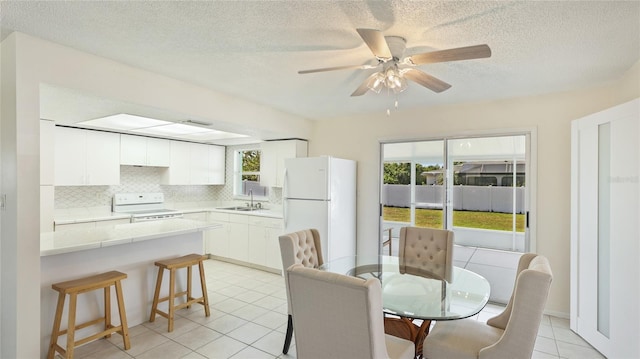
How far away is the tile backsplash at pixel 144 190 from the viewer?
4.48m

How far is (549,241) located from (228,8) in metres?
3.73

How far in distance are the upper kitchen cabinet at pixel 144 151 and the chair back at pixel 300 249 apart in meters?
3.46


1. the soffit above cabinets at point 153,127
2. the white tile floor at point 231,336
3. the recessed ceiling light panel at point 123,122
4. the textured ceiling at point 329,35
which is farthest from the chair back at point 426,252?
the recessed ceiling light panel at point 123,122

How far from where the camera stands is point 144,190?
5316mm

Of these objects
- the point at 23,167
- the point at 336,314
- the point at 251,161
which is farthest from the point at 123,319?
the point at 251,161

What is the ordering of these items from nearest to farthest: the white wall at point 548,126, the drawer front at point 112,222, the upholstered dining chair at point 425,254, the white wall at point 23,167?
the white wall at point 23,167 → the upholstered dining chair at point 425,254 → the white wall at point 548,126 → the drawer front at point 112,222

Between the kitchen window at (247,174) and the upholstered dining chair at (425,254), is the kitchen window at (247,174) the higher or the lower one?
the higher one

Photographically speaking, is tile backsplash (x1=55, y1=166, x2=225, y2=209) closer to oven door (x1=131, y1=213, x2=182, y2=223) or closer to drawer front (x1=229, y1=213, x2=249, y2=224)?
oven door (x1=131, y1=213, x2=182, y2=223)

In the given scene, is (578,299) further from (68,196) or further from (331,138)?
(68,196)

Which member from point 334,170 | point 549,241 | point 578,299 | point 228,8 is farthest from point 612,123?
point 228,8

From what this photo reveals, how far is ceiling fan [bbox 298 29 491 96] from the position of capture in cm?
167

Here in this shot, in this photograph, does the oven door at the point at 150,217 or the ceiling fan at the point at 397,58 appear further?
the oven door at the point at 150,217

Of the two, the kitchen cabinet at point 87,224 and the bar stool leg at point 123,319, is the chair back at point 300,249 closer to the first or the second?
the bar stool leg at point 123,319

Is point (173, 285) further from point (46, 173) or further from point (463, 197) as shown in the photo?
point (463, 197)
